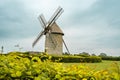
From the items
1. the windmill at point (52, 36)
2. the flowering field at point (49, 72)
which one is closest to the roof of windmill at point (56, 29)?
the windmill at point (52, 36)

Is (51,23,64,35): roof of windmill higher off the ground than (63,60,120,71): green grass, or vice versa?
(51,23,64,35): roof of windmill

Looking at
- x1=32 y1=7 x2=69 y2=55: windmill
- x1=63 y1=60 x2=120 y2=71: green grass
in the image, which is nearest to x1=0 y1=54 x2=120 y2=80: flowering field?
x1=63 y1=60 x2=120 y2=71: green grass

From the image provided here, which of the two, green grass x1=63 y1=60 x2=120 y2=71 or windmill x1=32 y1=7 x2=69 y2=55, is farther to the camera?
windmill x1=32 y1=7 x2=69 y2=55

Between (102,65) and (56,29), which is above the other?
(56,29)

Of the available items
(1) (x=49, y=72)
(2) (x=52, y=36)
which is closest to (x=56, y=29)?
(2) (x=52, y=36)

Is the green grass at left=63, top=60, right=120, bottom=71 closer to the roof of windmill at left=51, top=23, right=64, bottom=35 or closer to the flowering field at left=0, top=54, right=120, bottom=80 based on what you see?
the flowering field at left=0, top=54, right=120, bottom=80

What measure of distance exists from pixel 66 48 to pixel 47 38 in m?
4.89

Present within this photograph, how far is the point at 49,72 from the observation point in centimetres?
473

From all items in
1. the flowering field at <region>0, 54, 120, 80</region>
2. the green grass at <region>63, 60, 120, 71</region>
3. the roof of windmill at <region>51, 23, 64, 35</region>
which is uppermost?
the roof of windmill at <region>51, 23, 64, 35</region>

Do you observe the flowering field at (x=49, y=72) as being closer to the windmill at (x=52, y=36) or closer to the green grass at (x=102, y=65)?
the green grass at (x=102, y=65)

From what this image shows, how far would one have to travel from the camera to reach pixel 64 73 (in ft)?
15.1

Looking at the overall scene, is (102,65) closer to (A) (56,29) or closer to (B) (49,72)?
(A) (56,29)

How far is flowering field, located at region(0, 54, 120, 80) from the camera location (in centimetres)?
451

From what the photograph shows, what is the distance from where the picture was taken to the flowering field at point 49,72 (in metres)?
4.51
